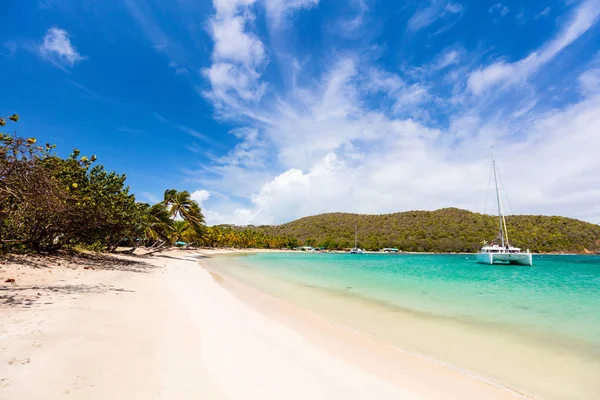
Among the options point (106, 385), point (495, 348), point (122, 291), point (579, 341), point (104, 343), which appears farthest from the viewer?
point (122, 291)

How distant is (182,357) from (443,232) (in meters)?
116

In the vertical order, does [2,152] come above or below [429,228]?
below

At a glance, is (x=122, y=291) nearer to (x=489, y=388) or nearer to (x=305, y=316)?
(x=305, y=316)

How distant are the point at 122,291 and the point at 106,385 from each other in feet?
23.9

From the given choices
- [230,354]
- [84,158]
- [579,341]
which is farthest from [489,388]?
[84,158]

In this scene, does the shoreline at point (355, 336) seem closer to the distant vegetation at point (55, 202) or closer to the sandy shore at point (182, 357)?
the sandy shore at point (182, 357)

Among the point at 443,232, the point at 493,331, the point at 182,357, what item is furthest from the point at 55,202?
the point at 443,232

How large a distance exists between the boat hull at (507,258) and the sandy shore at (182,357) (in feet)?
169

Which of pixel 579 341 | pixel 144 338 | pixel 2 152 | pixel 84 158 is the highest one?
pixel 84 158

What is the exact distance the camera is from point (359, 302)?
13.1 m

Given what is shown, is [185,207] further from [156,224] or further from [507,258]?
[507,258]

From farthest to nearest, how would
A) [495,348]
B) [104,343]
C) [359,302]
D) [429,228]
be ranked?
[429,228], [359,302], [495,348], [104,343]

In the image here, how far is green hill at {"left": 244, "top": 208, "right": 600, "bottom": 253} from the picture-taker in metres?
91.2

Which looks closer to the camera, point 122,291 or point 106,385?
point 106,385
